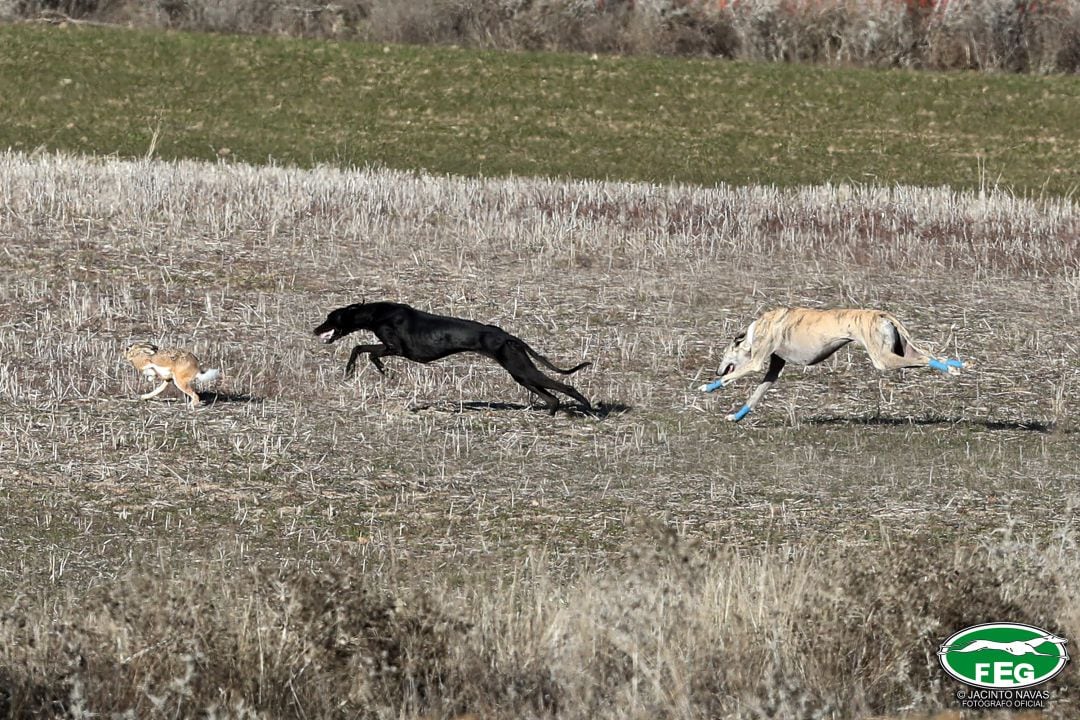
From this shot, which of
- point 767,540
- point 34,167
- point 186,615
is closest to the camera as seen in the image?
point 186,615

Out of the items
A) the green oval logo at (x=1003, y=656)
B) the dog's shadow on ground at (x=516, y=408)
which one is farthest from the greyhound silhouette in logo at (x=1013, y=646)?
the dog's shadow on ground at (x=516, y=408)

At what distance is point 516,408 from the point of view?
1312 cm

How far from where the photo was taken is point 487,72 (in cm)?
3956

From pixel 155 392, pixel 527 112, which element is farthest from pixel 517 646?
pixel 527 112

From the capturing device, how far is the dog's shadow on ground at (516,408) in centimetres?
1286

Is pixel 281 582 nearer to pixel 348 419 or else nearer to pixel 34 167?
pixel 348 419

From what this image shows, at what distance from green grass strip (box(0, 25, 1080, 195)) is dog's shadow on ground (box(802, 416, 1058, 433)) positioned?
1934 cm

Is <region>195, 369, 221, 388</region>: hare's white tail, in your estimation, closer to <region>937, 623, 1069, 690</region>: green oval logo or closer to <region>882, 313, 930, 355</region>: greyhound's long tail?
<region>882, 313, 930, 355</region>: greyhound's long tail

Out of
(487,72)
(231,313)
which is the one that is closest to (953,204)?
(231,313)

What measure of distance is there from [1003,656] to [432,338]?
19.5 ft

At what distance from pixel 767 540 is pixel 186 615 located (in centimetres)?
356

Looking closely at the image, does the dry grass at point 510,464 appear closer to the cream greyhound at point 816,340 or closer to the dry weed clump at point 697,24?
the cream greyhound at point 816,340

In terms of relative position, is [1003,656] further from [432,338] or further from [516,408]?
[516,408]

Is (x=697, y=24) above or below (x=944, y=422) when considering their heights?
above
